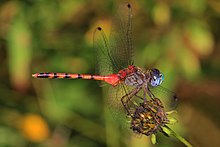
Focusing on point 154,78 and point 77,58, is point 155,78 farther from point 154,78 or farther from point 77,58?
point 77,58

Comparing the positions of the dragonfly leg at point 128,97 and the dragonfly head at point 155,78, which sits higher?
the dragonfly head at point 155,78

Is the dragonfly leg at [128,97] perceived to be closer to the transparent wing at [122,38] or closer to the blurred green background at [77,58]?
the transparent wing at [122,38]

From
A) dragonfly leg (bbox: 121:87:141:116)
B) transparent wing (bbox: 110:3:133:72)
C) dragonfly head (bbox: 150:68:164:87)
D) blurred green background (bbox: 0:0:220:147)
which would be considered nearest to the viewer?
dragonfly leg (bbox: 121:87:141:116)

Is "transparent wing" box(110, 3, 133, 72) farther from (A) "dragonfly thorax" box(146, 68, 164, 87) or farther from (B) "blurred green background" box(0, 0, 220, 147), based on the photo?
(B) "blurred green background" box(0, 0, 220, 147)

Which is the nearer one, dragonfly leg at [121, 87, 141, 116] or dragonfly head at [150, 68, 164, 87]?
dragonfly leg at [121, 87, 141, 116]

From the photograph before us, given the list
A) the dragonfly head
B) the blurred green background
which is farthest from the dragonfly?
the blurred green background

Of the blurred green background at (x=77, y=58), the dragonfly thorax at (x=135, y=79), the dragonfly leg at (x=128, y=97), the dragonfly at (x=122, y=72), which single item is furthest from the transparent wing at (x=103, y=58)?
the blurred green background at (x=77, y=58)

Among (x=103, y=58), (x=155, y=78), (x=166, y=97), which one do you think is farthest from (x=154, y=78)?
(x=103, y=58)
